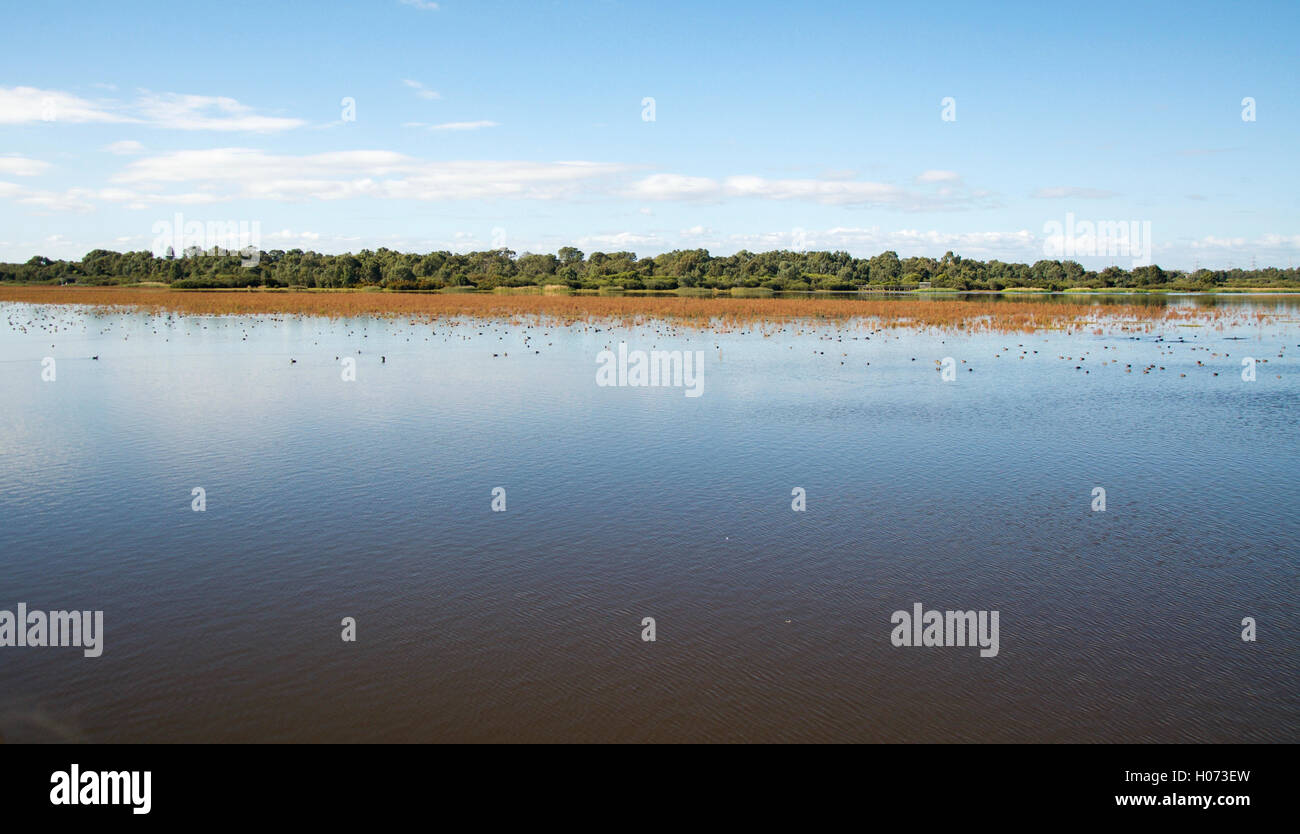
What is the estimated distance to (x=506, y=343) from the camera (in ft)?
145

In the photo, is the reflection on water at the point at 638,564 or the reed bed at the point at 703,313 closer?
the reflection on water at the point at 638,564

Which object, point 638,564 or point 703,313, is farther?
point 703,313

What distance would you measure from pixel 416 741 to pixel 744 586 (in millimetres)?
4853

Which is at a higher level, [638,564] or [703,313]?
[703,313]

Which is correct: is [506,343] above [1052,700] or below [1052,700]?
above

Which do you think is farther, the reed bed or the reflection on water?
the reed bed

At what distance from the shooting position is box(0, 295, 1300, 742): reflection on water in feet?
25.1

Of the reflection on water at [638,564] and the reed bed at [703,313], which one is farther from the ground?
the reed bed at [703,313]

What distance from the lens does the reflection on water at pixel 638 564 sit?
765cm

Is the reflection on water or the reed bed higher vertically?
the reed bed

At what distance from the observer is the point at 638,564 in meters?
11.3
